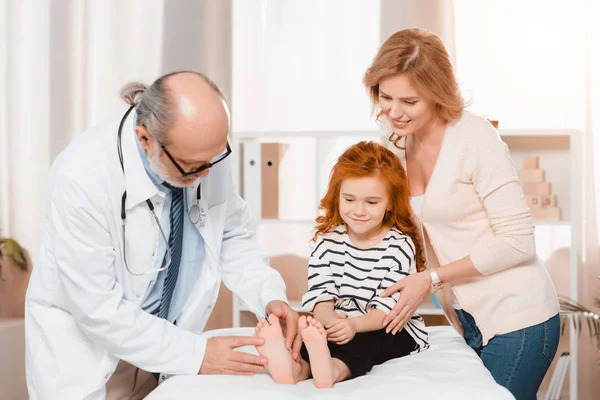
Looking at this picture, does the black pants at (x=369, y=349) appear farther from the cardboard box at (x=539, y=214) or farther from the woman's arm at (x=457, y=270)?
the cardboard box at (x=539, y=214)

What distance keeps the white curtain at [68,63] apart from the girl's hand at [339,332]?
81.7 inches

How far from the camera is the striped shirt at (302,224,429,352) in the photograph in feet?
6.52

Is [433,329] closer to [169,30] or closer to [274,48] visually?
[274,48]

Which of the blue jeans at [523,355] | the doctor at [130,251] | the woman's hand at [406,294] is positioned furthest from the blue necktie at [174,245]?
the blue jeans at [523,355]

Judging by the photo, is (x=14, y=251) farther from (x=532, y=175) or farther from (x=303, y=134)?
(x=532, y=175)

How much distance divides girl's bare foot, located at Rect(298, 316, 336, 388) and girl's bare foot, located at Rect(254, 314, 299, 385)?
0.05 metres

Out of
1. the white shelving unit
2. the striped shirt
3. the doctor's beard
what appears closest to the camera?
the doctor's beard

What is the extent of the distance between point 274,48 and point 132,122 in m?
2.05

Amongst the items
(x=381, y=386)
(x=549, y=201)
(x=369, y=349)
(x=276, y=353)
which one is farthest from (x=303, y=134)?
(x=381, y=386)

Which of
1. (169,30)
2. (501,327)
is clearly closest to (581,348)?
(501,327)

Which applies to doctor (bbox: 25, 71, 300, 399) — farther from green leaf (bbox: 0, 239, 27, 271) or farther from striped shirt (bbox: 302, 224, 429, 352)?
green leaf (bbox: 0, 239, 27, 271)

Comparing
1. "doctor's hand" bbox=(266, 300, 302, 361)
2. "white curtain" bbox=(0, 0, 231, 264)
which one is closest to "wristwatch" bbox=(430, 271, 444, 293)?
"doctor's hand" bbox=(266, 300, 302, 361)

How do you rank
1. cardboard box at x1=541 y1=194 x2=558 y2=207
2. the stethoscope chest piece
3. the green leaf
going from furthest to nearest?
1. the green leaf
2. cardboard box at x1=541 y1=194 x2=558 y2=207
3. the stethoscope chest piece

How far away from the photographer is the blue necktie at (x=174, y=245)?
182 centimetres
